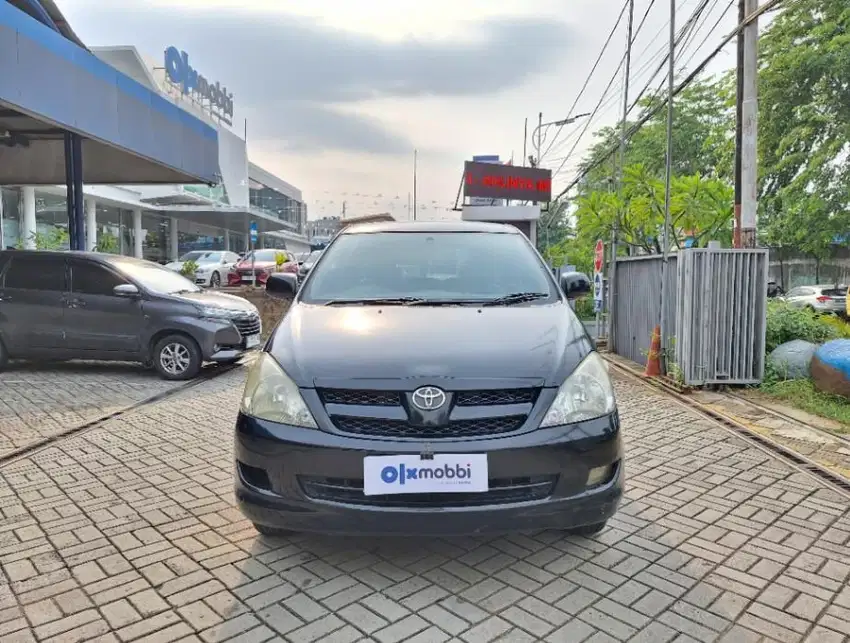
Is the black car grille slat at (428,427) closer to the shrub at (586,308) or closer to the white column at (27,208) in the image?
the shrub at (586,308)

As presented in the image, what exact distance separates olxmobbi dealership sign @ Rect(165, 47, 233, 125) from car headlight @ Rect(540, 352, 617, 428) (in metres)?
32.1

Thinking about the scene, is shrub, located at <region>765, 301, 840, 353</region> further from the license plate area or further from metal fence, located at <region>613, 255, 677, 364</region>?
the license plate area

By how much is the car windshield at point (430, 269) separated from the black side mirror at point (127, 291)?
13.8 feet

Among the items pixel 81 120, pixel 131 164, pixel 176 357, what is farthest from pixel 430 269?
pixel 131 164

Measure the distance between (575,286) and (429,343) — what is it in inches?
65.5

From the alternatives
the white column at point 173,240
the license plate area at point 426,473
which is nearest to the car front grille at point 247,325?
the license plate area at point 426,473

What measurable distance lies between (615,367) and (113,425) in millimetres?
5887

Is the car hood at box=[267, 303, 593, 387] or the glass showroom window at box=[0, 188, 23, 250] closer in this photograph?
the car hood at box=[267, 303, 593, 387]

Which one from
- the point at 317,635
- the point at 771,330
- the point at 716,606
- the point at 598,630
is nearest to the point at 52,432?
the point at 317,635

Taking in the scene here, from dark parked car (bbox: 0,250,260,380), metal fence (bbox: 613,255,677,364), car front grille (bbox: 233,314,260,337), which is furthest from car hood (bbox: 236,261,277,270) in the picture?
metal fence (bbox: 613,255,677,364)

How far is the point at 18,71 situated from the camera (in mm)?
6465

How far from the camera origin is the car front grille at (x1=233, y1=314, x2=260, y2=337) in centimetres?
767

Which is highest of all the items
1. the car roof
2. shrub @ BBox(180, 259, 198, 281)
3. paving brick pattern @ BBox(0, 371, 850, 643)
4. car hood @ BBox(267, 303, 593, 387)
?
shrub @ BBox(180, 259, 198, 281)

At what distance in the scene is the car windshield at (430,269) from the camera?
11.3 ft
